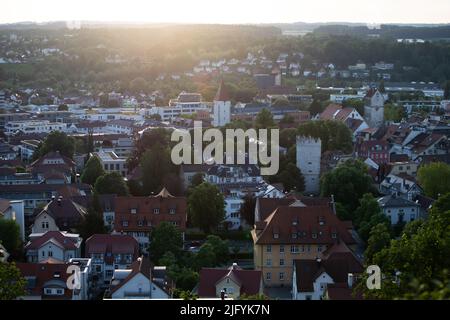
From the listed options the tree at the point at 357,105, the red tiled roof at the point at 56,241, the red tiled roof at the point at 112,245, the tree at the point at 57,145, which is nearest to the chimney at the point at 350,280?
the red tiled roof at the point at 112,245

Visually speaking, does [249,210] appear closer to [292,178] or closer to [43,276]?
[292,178]

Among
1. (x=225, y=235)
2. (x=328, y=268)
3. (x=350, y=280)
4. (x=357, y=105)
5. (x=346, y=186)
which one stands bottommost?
(x=225, y=235)

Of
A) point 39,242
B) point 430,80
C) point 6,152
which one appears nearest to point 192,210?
point 39,242

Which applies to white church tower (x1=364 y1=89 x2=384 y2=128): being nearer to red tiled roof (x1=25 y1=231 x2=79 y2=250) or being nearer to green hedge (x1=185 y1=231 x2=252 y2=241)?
green hedge (x1=185 y1=231 x2=252 y2=241)

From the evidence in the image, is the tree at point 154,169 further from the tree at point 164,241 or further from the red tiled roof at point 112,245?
the red tiled roof at point 112,245

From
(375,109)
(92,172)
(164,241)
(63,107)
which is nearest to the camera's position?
(164,241)

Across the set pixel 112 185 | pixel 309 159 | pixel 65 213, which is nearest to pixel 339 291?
pixel 65 213
